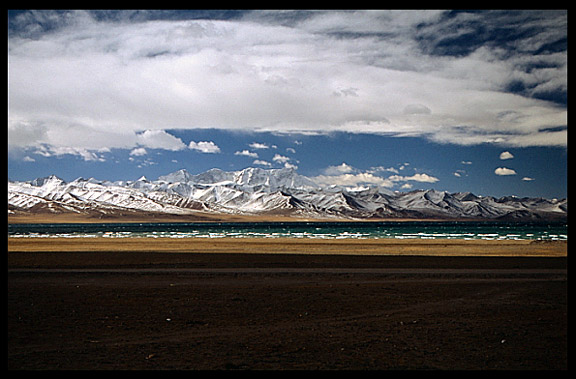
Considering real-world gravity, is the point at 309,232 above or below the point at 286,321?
below

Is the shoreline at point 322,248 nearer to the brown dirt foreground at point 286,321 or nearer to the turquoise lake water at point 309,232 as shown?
the turquoise lake water at point 309,232

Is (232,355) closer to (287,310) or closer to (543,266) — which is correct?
(287,310)

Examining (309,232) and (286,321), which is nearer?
(286,321)

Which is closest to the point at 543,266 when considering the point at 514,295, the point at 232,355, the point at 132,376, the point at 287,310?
the point at 514,295

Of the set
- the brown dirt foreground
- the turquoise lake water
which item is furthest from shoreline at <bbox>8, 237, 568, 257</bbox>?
the brown dirt foreground

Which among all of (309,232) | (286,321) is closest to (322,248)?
(286,321)

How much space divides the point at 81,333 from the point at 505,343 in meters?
6.85

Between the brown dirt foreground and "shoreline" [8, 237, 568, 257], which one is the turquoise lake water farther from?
the brown dirt foreground

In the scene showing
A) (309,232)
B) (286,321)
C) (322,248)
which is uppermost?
(286,321)

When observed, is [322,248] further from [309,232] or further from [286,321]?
[309,232]

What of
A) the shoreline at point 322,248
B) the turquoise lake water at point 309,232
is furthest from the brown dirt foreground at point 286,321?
the turquoise lake water at point 309,232

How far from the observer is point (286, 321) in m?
9.29

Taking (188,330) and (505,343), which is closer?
(505,343)
